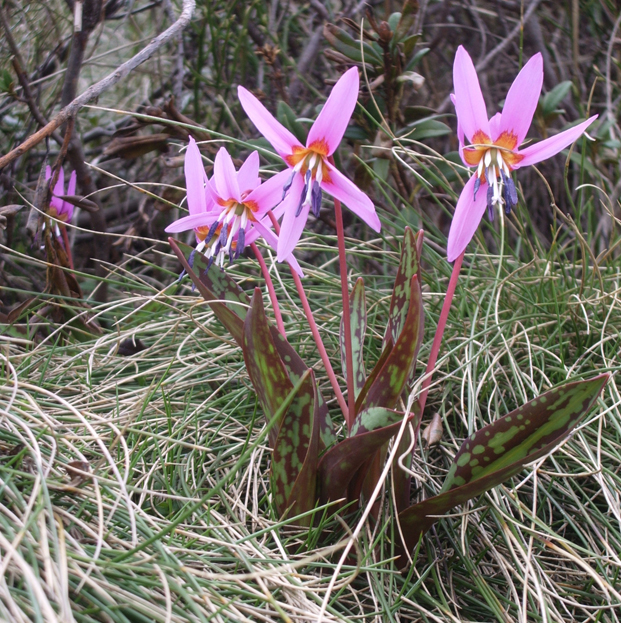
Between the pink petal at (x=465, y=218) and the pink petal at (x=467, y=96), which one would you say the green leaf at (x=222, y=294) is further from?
the pink petal at (x=467, y=96)

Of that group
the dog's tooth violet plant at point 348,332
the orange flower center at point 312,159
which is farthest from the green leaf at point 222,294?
the orange flower center at point 312,159

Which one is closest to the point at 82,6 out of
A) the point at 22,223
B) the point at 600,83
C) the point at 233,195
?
the point at 22,223

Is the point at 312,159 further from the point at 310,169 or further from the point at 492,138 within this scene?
the point at 492,138

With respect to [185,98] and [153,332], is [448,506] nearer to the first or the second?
[153,332]

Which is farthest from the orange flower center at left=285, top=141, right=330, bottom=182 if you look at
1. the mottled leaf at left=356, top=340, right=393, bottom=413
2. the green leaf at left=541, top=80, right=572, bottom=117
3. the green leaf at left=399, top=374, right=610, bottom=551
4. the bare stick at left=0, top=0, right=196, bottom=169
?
the green leaf at left=541, top=80, right=572, bottom=117

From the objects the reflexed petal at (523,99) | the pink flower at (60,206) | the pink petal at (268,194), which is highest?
the reflexed petal at (523,99)

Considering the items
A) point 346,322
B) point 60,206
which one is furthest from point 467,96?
point 60,206
